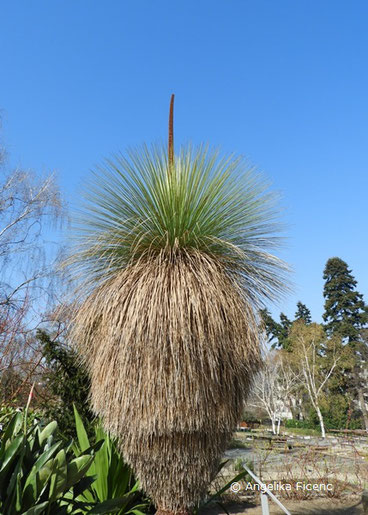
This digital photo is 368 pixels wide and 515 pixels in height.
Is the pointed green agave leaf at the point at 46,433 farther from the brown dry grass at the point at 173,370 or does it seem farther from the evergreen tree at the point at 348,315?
the evergreen tree at the point at 348,315

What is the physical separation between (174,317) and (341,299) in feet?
116

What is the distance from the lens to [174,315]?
3.13 meters

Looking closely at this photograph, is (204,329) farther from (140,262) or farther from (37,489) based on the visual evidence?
(37,489)

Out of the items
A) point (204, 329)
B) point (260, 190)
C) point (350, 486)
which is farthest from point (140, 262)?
point (350, 486)

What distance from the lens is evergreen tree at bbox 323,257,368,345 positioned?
34.9 metres

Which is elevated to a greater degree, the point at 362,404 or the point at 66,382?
the point at 362,404

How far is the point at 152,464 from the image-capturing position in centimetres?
322

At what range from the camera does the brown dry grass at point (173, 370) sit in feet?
10.1

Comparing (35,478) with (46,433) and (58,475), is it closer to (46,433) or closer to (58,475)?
(58,475)

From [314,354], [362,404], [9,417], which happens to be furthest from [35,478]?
[362,404]

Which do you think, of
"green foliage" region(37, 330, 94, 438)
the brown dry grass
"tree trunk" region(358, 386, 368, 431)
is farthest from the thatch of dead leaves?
"tree trunk" region(358, 386, 368, 431)

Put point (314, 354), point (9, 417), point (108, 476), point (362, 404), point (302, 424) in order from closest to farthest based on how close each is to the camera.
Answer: point (108, 476), point (9, 417), point (314, 354), point (362, 404), point (302, 424)

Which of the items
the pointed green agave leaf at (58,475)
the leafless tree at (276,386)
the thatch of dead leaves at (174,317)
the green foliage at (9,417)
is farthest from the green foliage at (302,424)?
the pointed green agave leaf at (58,475)

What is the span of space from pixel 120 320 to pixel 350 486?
6.70 metres
